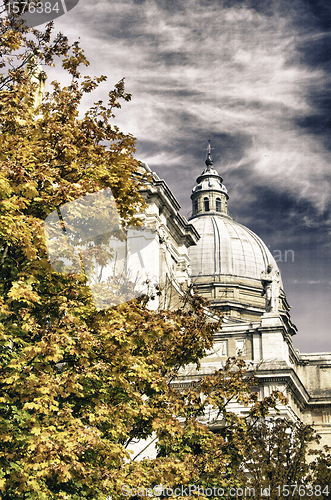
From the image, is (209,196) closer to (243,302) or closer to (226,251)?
(226,251)

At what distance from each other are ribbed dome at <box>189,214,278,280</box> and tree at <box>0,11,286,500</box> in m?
61.2

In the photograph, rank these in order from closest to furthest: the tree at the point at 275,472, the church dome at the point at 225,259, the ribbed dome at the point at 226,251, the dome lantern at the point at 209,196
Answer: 1. the tree at the point at 275,472
2. the church dome at the point at 225,259
3. the ribbed dome at the point at 226,251
4. the dome lantern at the point at 209,196

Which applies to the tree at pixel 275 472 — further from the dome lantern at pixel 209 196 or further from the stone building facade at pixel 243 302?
the dome lantern at pixel 209 196

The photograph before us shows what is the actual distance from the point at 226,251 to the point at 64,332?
69582 millimetres

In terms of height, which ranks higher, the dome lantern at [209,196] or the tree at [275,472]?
the dome lantern at [209,196]

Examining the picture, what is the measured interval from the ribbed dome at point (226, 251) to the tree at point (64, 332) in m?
61.2

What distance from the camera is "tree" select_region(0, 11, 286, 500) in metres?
9.65

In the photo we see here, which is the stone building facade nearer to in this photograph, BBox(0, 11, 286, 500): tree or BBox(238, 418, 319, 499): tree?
BBox(238, 418, 319, 499): tree

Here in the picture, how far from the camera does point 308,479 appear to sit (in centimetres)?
1529

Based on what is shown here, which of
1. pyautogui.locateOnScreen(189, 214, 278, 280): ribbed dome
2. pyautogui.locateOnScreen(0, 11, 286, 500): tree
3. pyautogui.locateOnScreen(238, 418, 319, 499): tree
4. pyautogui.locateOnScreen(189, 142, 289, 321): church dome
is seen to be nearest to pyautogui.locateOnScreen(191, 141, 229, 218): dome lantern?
pyautogui.locateOnScreen(189, 142, 289, 321): church dome

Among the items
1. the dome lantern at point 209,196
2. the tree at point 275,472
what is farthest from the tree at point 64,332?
the dome lantern at point 209,196

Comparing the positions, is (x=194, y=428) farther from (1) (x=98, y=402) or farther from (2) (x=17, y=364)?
(2) (x=17, y=364)

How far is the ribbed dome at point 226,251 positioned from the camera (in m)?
76.4

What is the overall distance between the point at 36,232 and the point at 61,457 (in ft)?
13.0
